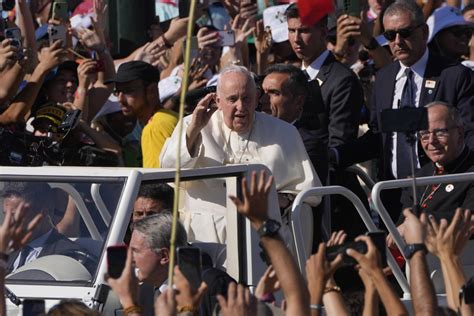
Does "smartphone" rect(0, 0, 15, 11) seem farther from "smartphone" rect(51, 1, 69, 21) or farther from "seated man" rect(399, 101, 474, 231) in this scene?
"seated man" rect(399, 101, 474, 231)

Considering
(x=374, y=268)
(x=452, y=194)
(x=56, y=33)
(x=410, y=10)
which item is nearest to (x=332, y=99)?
(x=410, y=10)

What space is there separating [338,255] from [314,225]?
288 centimetres

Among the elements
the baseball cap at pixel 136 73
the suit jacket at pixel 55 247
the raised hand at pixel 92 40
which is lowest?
the suit jacket at pixel 55 247

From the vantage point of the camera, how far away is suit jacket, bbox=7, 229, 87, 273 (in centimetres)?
693

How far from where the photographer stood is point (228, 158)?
788 cm

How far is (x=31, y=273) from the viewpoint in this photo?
6785mm

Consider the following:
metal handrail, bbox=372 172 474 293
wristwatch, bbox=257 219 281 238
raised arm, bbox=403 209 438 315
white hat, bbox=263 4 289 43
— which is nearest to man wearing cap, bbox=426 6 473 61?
white hat, bbox=263 4 289 43

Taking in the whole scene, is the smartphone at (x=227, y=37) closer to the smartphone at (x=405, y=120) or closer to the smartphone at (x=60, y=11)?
the smartphone at (x=60, y=11)

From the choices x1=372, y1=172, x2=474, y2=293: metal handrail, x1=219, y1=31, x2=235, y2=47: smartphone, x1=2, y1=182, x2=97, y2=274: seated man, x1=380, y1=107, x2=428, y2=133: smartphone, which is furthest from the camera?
x1=219, y1=31, x2=235, y2=47: smartphone

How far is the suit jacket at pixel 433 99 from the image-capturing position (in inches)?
353

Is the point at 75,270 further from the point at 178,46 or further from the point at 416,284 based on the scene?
the point at 178,46

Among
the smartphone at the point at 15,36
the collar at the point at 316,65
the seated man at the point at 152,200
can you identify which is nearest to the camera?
the seated man at the point at 152,200

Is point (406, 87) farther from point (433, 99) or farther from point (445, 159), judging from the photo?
point (445, 159)

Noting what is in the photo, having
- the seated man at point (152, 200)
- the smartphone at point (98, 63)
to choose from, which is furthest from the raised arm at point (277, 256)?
the smartphone at point (98, 63)
